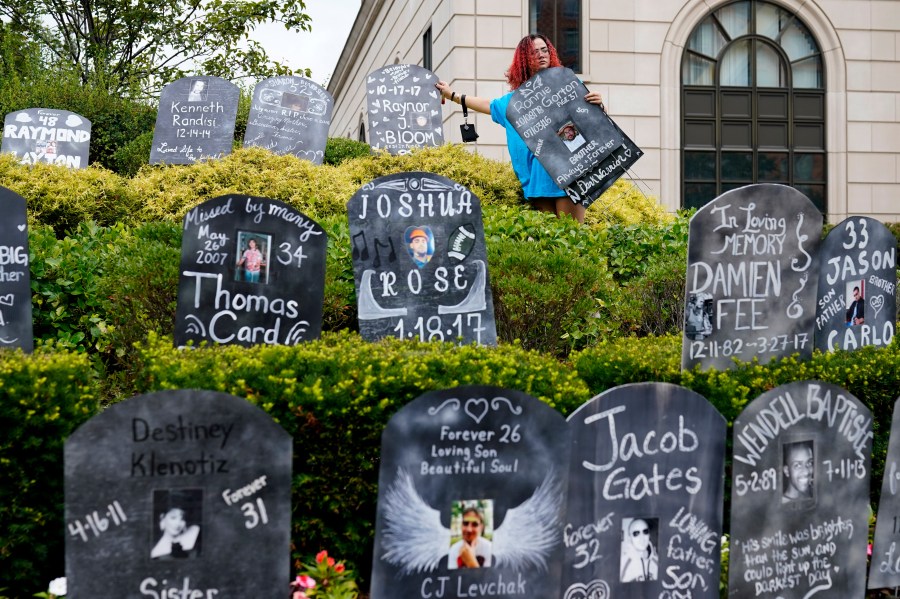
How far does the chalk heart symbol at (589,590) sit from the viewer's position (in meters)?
3.06

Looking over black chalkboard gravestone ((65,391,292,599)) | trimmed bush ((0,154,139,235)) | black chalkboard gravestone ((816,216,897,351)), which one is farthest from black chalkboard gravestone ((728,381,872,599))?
trimmed bush ((0,154,139,235))

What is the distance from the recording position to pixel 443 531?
2.88 meters

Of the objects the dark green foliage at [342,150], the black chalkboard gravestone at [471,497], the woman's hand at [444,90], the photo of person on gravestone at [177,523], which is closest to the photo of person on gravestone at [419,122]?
the woman's hand at [444,90]

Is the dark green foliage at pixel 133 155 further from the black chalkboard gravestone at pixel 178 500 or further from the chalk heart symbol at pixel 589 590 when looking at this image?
the chalk heart symbol at pixel 589 590

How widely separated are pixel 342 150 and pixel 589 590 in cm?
1128

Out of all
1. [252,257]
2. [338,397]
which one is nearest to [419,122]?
[252,257]

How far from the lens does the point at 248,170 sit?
Result: 8219 millimetres

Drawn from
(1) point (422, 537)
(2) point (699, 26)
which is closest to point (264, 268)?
(1) point (422, 537)

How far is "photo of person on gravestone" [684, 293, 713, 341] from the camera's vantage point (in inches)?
155

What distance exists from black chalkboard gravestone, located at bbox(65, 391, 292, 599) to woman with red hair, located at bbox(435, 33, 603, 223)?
196 inches

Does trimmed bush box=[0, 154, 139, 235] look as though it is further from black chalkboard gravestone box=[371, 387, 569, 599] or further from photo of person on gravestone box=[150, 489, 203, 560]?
black chalkboard gravestone box=[371, 387, 569, 599]

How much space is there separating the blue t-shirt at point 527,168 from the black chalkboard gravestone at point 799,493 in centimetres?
484

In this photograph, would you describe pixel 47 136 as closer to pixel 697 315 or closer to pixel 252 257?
pixel 252 257

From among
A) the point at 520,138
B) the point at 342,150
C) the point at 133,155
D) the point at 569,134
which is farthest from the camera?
the point at 342,150
